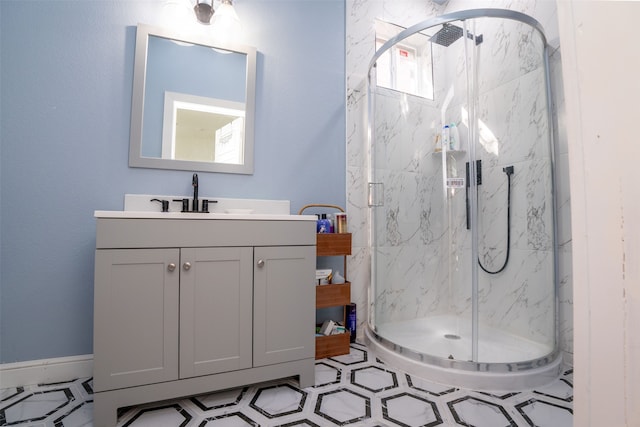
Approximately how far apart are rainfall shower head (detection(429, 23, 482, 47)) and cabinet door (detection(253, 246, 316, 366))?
156cm

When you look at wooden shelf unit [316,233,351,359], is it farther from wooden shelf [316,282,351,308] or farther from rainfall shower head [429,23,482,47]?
rainfall shower head [429,23,482,47]

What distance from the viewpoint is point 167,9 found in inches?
72.5

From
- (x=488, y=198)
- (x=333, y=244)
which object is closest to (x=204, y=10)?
(x=333, y=244)

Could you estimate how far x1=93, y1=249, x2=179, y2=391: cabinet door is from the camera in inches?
48.4

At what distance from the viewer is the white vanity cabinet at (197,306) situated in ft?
4.09

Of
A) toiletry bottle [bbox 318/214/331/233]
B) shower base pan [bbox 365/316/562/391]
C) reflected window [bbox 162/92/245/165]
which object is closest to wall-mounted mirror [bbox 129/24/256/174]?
reflected window [bbox 162/92/245/165]

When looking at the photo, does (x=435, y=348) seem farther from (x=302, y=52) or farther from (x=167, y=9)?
(x=167, y=9)

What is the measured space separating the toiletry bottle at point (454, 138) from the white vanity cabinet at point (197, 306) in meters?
1.02

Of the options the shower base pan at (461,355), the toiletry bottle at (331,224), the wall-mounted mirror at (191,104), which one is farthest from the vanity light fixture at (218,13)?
the shower base pan at (461,355)

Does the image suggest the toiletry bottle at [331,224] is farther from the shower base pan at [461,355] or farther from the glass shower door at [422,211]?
the shower base pan at [461,355]

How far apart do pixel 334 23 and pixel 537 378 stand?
100 inches

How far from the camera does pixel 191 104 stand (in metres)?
1.87

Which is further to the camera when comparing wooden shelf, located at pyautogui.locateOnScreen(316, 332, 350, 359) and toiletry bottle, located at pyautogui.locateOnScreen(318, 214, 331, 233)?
toiletry bottle, located at pyautogui.locateOnScreen(318, 214, 331, 233)

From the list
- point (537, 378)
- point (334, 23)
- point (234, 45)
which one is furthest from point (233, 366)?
point (334, 23)
